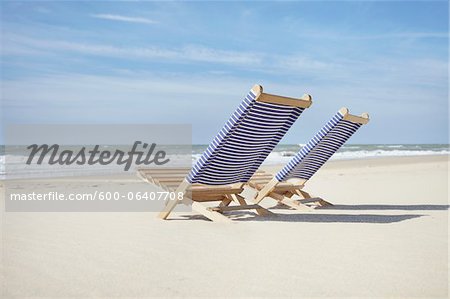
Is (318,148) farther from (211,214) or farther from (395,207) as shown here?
(211,214)

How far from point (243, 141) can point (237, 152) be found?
0.16 m

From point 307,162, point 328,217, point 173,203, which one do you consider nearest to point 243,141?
point 173,203

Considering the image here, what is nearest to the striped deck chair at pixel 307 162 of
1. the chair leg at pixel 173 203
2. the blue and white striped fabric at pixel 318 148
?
the blue and white striped fabric at pixel 318 148

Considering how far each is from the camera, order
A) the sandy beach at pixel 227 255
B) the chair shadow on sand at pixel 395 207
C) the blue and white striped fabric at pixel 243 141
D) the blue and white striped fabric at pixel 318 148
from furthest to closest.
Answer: the chair shadow on sand at pixel 395 207 < the blue and white striped fabric at pixel 318 148 < the blue and white striped fabric at pixel 243 141 < the sandy beach at pixel 227 255

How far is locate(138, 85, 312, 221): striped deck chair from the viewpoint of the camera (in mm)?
5078

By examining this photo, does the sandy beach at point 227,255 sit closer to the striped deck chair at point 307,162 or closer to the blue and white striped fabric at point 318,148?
the striped deck chair at point 307,162

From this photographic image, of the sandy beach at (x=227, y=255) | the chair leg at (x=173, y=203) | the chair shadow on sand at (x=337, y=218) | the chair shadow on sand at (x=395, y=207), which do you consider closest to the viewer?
the sandy beach at (x=227, y=255)

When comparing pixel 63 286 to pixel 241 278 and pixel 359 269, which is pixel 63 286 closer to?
pixel 241 278

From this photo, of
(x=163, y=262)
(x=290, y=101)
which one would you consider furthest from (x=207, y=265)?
(x=290, y=101)

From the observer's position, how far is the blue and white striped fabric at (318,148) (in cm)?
626

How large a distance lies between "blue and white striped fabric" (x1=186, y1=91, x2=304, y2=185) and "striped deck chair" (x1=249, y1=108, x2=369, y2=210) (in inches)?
24.6

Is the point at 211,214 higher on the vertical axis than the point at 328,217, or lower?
higher

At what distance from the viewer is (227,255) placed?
4.06m

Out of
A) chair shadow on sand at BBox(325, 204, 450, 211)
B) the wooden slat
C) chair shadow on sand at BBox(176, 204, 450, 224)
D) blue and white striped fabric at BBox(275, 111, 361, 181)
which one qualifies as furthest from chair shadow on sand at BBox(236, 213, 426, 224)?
the wooden slat
